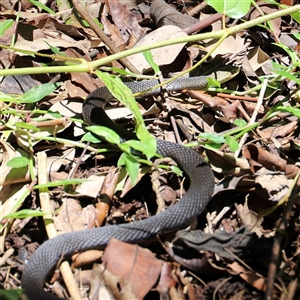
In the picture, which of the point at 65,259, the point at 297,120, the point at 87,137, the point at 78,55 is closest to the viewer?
the point at 65,259

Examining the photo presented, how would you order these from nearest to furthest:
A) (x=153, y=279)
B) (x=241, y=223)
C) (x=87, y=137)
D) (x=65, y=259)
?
1. (x=153, y=279)
2. (x=65, y=259)
3. (x=241, y=223)
4. (x=87, y=137)

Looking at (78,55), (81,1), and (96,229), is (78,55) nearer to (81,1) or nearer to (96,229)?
(81,1)

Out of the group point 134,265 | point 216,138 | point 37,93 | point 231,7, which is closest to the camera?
point 134,265

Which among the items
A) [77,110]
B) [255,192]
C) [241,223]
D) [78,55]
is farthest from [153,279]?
[78,55]

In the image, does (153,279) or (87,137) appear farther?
(87,137)

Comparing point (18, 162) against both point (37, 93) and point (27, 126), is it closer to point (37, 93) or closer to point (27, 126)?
point (27, 126)

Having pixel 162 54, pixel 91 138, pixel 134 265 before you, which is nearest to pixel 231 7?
pixel 162 54

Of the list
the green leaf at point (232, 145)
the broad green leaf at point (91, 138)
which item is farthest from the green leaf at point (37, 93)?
the green leaf at point (232, 145)
